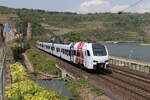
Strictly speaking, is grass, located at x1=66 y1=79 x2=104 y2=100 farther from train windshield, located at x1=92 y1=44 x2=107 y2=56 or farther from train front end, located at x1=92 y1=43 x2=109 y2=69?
train windshield, located at x1=92 y1=44 x2=107 y2=56

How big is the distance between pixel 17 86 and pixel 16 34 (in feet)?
285

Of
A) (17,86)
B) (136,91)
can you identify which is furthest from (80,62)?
(17,86)

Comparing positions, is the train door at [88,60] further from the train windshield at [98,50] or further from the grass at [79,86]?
the grass at [79,86]

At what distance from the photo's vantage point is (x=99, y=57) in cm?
3186

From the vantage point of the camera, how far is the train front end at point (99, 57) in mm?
31797

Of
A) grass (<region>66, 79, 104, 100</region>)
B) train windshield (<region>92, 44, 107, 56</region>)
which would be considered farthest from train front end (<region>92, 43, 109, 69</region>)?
grass (<region>66, 79, 104, 100</region>)

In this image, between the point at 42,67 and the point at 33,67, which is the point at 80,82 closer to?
the point at 42,67

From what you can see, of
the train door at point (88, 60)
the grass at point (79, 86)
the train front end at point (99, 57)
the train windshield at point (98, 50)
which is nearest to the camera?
the grass at point (79, 86)

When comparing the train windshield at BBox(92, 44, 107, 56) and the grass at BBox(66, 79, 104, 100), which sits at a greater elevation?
the train windshield at BBox(92, 44, 107, 56)

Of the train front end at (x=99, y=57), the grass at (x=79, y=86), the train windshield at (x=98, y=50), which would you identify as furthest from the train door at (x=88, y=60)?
the grass at (x=79, y=86)

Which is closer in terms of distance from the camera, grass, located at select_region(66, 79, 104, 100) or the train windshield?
grass, located at select_region(66, 79, 104, 100)

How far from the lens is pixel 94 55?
32.0 metres

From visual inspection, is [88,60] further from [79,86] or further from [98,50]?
[79,86]

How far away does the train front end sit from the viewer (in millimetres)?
31797
